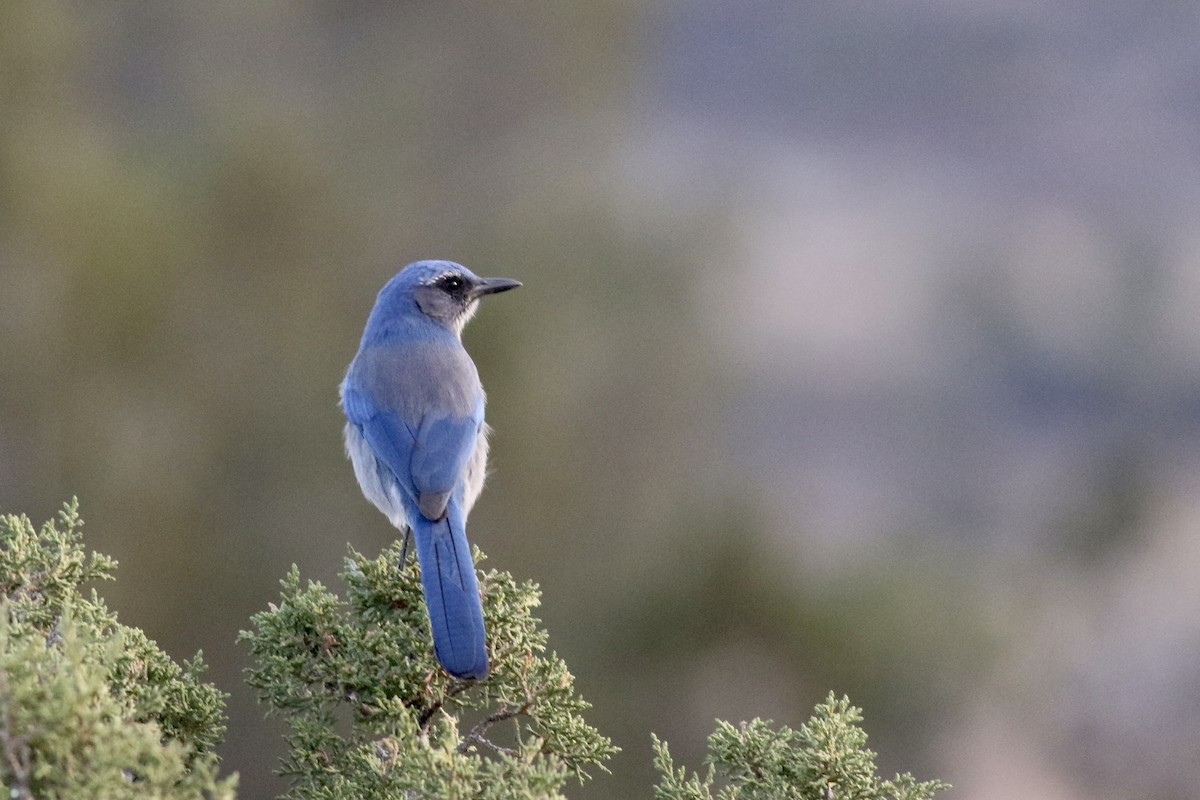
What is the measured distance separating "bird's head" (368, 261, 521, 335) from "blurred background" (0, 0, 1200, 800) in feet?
10.8

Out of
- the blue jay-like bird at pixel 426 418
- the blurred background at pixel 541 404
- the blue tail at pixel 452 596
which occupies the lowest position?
the blue tail at pixel 452 596

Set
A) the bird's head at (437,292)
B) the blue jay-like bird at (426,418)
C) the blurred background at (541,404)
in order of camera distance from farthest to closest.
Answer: the blurred background at (541,404) → the bird's head at (437,292) → the blue jay-like bird at (426,418)

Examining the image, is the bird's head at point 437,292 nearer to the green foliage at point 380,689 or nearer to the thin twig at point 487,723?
the green foliage at point 380,689

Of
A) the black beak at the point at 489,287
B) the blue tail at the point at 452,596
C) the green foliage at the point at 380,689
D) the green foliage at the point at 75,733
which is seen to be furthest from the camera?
the black beak at the point at 489,287

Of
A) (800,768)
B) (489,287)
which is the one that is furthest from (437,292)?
(800,768)

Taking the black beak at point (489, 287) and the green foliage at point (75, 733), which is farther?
the black beak at point (489, 287)

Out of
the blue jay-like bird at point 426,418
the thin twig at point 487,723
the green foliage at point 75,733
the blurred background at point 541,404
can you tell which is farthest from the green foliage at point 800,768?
the blurred background at point 541,404

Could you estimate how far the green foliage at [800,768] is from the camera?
8.77 feet

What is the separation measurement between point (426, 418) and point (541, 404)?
569cm

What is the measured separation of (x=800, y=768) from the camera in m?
2.71

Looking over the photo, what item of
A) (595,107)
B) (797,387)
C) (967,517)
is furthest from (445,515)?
(797,387)

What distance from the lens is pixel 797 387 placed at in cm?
2294

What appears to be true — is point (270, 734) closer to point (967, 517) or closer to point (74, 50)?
point (74, 50)

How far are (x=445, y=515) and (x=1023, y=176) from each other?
27098 millimetres
